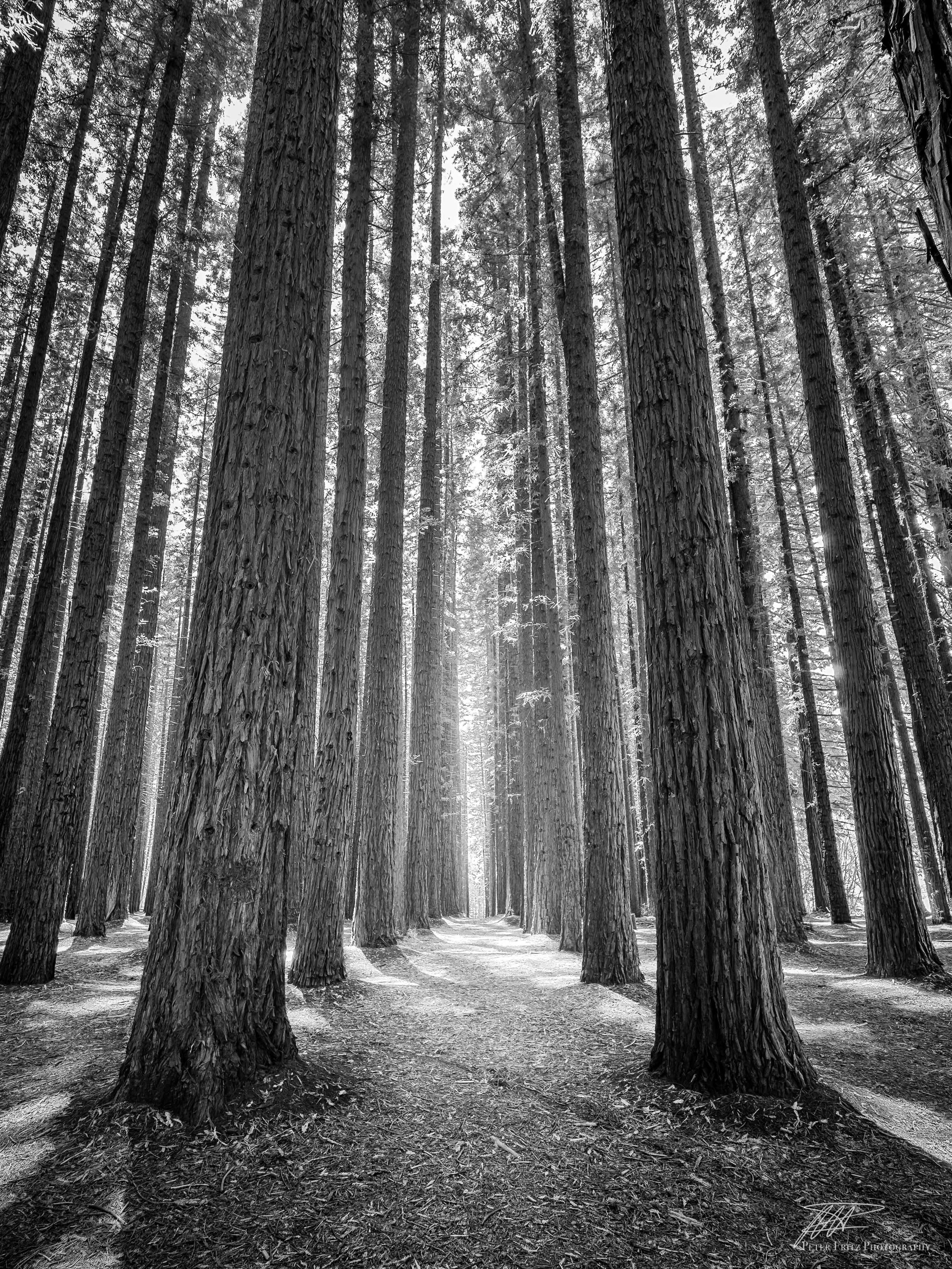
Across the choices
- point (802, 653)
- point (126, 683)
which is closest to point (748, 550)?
point (802, 653)

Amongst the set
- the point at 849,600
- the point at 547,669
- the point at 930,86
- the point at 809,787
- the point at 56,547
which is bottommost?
the point at 809,787

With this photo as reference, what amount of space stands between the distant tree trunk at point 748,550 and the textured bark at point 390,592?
4.55 meters

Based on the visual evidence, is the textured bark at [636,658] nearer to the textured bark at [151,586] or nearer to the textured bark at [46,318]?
the textured bark at [151,586]

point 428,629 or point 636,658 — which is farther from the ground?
point 636,658

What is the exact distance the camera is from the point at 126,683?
11.5 meters

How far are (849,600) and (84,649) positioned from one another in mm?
8837

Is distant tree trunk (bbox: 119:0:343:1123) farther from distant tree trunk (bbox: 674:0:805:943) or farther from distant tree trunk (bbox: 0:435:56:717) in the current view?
Answer: distant tree trunk (bbox: 0:435:56:717)

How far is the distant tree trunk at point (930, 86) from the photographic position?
1.10 metres

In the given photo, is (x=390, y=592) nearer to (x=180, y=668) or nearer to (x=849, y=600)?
(x=849, y=600)

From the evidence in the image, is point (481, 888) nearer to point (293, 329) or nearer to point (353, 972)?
point (353, 972)

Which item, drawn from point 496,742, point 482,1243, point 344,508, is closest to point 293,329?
point 344,508

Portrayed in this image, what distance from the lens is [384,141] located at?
34.3ft

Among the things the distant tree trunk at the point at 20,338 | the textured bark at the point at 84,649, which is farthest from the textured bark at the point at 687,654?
the distant tree trunk at the point at 20,338

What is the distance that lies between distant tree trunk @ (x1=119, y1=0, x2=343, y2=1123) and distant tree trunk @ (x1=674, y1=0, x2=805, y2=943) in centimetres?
727
